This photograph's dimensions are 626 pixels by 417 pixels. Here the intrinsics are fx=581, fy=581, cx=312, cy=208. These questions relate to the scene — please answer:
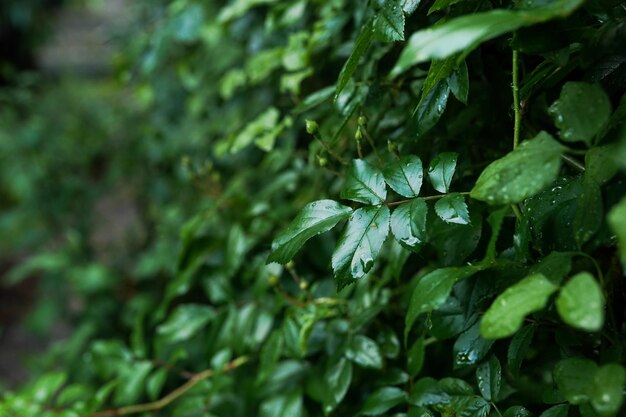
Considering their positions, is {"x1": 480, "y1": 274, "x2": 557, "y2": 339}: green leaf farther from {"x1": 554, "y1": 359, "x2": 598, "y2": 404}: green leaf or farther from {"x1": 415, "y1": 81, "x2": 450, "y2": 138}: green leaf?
{"x1": 415, "y1": 81, "x2": 450, "y2": 138}: green leaf

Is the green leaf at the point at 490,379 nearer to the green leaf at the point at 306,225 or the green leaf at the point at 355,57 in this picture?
the green leaf at the point at 306,225

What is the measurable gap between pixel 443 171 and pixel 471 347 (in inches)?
7.8

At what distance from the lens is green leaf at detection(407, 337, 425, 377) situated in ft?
2.37

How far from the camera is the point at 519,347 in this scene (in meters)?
0.60

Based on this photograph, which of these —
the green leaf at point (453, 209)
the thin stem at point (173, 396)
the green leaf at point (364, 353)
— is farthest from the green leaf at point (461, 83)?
the thin stem at point (173, 396)

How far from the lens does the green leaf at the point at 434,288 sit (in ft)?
1.72

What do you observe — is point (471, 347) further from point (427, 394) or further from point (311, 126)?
point (311, 126)

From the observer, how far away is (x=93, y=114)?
267 centimetres

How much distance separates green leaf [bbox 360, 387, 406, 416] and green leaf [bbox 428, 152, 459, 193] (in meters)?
0.29

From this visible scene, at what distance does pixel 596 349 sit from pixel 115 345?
869mm

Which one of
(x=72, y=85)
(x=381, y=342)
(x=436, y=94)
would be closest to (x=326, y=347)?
(x=381, y=342)

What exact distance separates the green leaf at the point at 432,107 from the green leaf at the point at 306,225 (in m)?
0.14

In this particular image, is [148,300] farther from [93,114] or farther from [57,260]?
[93,114]

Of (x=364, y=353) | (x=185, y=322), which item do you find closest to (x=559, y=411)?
(x=364, y=353)
